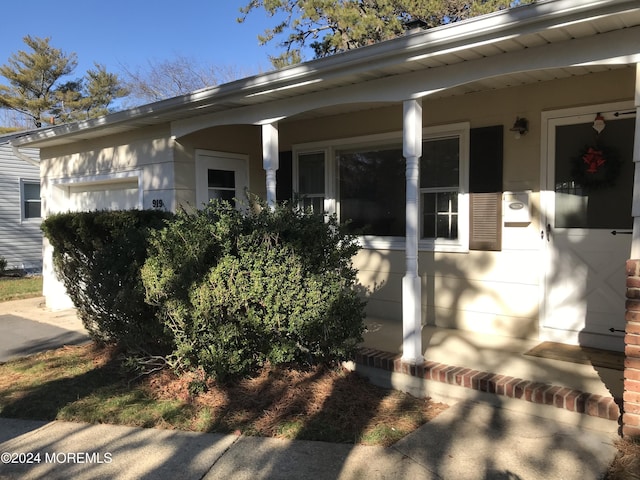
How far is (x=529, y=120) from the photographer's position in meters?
5.03

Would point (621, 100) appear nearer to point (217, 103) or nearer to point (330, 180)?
point (330, 180)

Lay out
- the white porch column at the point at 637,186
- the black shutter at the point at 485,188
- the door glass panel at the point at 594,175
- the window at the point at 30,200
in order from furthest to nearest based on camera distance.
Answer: the window at the point at 30,200 < the black shutter at the point at 485,188 < the door glass panel at the point at 594,175 < the white porch column at the point at 637,186

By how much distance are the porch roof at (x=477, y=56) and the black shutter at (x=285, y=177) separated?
135 centimetres

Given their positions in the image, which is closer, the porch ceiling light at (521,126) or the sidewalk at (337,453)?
the sidewalk at (337,453)

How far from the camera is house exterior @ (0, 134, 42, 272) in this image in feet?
47.6

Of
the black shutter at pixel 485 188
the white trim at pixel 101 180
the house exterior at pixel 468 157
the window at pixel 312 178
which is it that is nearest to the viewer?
the house exterior at pixel 468 157

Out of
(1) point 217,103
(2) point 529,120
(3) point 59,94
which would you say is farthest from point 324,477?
(3) point 59,94

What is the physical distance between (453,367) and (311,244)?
1569 mm

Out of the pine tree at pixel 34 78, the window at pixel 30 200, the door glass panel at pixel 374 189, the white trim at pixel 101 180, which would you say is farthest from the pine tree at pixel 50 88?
the door glass panel at pixel 374 189

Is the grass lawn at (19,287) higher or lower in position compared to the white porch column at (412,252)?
lower

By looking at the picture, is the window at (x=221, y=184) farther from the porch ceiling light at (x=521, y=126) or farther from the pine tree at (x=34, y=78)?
the pine tree at (x=34, y=78)

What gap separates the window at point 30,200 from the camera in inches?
591

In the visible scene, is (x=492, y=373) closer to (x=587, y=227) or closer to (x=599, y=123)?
(x=587, y=227)

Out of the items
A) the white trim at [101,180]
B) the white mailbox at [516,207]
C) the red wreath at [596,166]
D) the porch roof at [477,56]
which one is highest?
the porch roof at [477,56]
